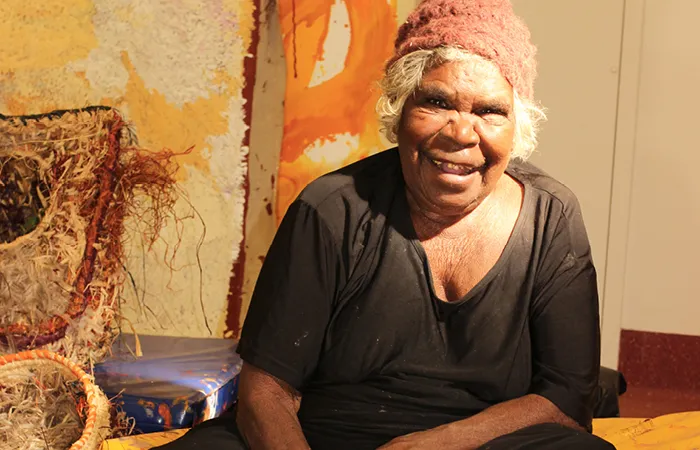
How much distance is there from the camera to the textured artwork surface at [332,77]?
3.16 meters

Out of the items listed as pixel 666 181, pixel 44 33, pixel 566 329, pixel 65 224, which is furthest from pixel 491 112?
pixel 44 33

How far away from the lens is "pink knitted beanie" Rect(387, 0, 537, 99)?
1893 mm

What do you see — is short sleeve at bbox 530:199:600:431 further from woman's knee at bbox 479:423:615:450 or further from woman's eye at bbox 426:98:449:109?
woman's eye at bbox 426:98:449:109

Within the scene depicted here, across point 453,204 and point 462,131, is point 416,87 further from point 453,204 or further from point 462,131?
point 453,204

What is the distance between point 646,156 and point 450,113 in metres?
1.86

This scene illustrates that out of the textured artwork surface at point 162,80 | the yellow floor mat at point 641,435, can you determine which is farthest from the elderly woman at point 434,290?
the textured artwork surface at point 162,80

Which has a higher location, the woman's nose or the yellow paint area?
the yellow paint area

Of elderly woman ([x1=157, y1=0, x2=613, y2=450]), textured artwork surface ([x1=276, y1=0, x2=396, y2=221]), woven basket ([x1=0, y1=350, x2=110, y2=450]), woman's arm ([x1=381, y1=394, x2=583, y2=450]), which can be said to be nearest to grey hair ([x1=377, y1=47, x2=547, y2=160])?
elderly woman ([x1=157, y1=0, x2=613, y2=450])

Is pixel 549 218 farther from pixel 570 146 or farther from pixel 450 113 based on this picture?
pixel 570 146

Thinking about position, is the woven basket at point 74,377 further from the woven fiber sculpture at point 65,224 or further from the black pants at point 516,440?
the black pants at point 516,440

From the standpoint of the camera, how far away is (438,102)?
6.34 ft

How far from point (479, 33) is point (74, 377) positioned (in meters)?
1.39

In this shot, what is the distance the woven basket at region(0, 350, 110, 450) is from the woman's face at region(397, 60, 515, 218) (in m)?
0.99

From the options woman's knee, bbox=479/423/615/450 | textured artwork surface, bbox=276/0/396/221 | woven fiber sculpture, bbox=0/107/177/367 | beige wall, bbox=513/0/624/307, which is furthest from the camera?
beige wall, bbox=513/0/624/307
